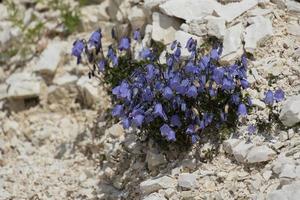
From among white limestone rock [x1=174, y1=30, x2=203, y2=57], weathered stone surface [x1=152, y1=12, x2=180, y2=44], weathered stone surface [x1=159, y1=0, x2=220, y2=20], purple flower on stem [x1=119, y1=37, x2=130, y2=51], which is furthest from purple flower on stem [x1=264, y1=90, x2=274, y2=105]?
purple flower on stem [x1=119, y1=37, x2=130, y2=51]

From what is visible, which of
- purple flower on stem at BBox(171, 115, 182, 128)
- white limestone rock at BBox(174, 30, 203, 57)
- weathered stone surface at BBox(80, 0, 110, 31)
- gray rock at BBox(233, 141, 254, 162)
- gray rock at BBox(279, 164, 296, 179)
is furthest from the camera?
weathered stone surface at BBox(80, 0, 110, 31)

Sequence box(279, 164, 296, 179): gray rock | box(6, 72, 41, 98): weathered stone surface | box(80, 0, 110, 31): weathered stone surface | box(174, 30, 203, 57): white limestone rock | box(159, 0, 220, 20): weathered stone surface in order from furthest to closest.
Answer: box(80, 0, 110, 31): weathered stone surface < box(6, 72, 41, 98): weathered stone surface < box(159, 0, 220, 20): weathered stone surface < box(174, 30, 203, 57): white limestone rock < box(279, 164, 296, 179): gray rock

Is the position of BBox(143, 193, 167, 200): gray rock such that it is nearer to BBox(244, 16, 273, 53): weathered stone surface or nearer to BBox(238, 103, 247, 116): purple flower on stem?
BBox(238, 103, 247, 116): purple flower on stem

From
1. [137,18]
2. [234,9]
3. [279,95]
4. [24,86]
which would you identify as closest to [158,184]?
[279,95]

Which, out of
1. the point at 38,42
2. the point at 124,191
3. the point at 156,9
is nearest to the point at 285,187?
the point at 124,191

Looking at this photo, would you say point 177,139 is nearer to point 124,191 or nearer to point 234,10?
point 124,191

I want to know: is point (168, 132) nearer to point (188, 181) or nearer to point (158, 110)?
point (158, 110)
